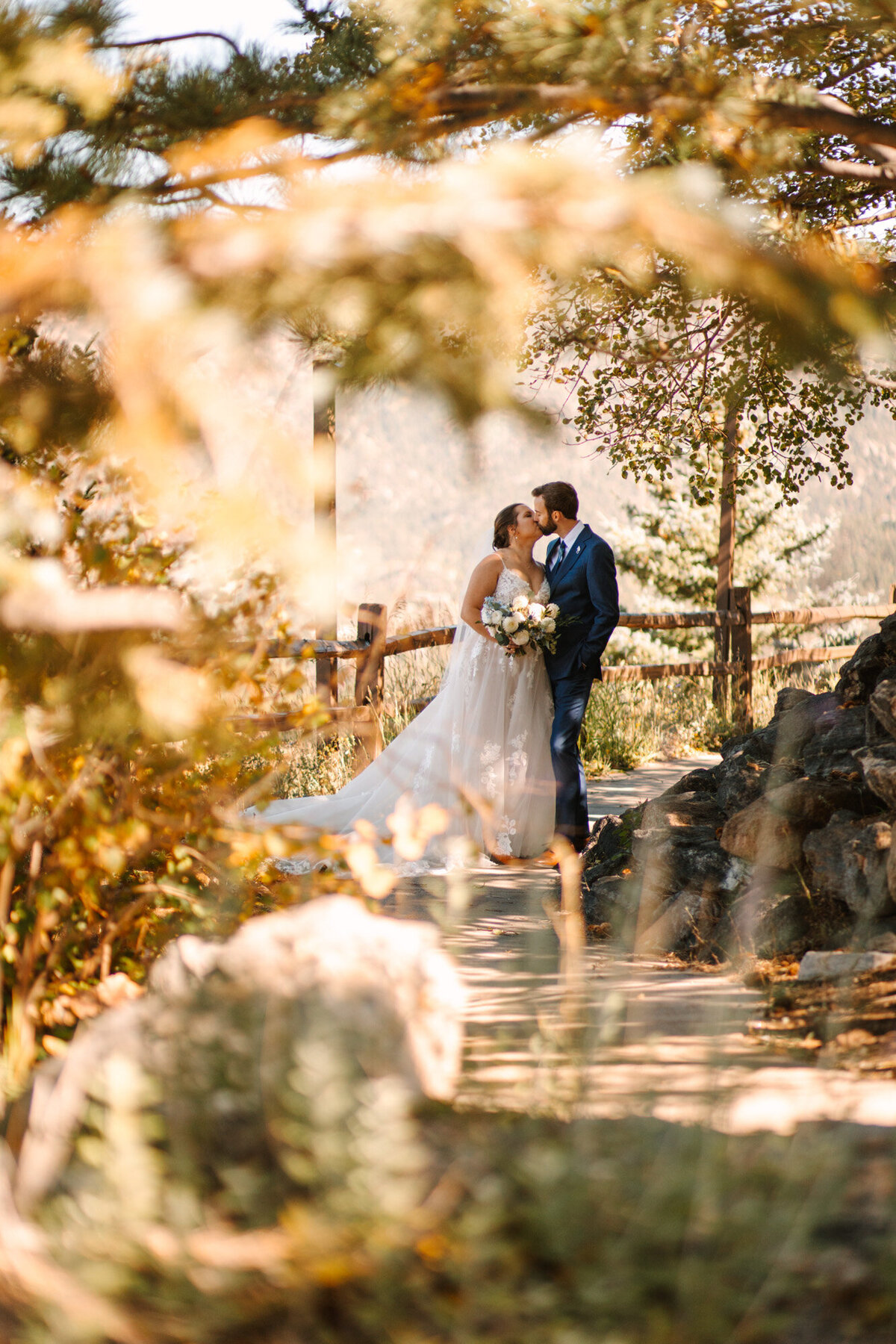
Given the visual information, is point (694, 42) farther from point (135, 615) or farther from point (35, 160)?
point (135, 615)

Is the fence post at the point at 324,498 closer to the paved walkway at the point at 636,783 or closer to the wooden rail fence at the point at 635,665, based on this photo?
the wooden rail fence at the point at 635,665

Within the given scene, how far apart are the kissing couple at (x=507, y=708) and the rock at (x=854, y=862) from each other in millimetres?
2180

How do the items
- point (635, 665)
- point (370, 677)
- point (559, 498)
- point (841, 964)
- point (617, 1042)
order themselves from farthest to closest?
point (635, 665)
point (370, 677)
point (559, 498)
point (841, 964)
point (617, 1042)

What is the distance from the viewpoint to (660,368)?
6.72 meters

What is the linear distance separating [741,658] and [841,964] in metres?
7.45

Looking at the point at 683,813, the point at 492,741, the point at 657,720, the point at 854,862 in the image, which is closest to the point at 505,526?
the point at 492,741

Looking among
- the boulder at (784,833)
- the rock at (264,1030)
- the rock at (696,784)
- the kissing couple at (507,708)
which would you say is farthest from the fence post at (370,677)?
the rock at (264,1030)

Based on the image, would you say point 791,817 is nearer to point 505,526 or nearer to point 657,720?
point 505,526

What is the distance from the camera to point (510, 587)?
659 centimetres

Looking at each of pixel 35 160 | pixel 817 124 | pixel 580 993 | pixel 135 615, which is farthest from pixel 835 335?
pixel 580 993

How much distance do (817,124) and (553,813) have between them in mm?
4244

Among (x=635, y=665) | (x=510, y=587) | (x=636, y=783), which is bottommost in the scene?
(x=636, y=783)

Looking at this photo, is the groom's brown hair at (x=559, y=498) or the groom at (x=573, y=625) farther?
the groom's brown hair at (x=559, y=498)

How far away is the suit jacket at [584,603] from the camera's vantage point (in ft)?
19.3
